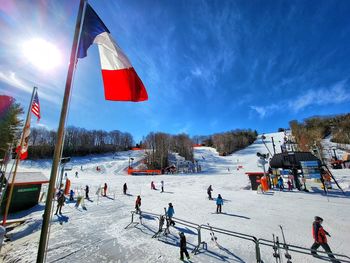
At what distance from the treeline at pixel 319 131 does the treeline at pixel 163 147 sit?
127 feet

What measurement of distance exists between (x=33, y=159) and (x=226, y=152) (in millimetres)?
82169

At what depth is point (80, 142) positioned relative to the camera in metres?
92.1

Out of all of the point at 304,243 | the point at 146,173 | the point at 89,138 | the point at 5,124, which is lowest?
the point at 304,243

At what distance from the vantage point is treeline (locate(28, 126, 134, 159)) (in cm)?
7612

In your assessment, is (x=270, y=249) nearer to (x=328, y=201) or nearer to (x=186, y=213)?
(x=186, y=213)

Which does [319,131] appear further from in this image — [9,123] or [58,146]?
[9,123]

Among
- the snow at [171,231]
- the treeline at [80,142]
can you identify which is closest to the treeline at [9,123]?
the snow at [171,231]

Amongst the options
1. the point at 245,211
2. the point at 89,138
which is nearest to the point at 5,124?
the point at 245,211

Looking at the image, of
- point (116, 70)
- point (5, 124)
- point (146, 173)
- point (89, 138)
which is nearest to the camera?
point (116, 70)

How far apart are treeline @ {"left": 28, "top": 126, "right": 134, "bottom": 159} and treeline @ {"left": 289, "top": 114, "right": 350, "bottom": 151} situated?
81151 millimetres

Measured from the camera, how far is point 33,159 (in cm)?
7069

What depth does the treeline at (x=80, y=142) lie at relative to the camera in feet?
250

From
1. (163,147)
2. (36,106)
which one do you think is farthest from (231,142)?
(36,106)

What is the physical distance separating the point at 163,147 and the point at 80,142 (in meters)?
51.9
